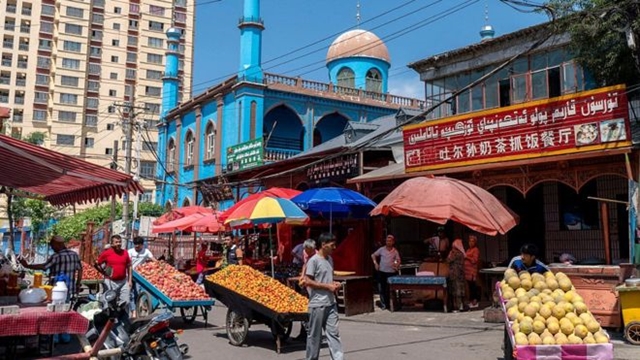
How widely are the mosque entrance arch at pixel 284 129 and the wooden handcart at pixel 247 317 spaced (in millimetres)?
22282

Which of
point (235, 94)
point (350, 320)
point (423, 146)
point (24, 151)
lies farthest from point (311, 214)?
point (235, 94)

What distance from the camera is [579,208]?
570 inches

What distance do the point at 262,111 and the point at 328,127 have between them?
17.3 ft

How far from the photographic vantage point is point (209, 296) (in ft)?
35.3

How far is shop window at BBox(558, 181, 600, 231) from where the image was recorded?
1417cm

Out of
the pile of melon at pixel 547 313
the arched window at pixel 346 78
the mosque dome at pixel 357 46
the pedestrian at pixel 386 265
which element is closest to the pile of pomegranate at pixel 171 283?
the pedestrian at pixel 386 265

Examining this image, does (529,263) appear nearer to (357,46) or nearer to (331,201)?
(331,201)

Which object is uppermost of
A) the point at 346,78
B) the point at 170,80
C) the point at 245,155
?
the point at 170,80

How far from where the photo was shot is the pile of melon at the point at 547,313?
20.4 ft

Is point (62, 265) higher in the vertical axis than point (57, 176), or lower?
lower

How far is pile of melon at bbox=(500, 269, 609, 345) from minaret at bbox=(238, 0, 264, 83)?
24.7 m

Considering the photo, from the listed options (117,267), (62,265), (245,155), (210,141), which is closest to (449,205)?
(117,267)

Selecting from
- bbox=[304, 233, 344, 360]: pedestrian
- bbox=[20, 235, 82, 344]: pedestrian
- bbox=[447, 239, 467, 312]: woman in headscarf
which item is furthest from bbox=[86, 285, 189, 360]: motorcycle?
bbox=[447, 239, 467, 312]: woman in headscarf

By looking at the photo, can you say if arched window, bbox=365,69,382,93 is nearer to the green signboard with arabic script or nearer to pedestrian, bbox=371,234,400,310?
the green signboard with arabic script
